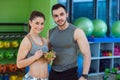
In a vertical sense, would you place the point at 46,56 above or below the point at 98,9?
below

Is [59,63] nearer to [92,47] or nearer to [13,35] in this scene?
[13,35]

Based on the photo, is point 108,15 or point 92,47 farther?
point 108,15

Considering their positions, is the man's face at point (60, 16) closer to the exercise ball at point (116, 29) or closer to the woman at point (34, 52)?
the woman at point (34, 52)

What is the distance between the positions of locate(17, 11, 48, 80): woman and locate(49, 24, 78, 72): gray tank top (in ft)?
0.35

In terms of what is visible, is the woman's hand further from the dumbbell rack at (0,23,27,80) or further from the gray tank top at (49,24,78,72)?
the dumbbell rack at (0,23,27,80)

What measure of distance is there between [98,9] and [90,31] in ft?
3.50

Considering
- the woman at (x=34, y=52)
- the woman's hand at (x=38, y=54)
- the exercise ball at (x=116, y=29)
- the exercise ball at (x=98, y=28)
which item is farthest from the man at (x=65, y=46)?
the exercise ball at (x=116, y=29)

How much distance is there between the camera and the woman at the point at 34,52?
6.31 feet

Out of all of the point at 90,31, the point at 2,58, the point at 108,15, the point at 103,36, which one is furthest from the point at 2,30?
the point at 108,15

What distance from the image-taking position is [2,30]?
416 cm

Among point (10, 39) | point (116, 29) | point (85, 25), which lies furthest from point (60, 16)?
point (116, 29)

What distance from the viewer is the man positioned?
6.72ft

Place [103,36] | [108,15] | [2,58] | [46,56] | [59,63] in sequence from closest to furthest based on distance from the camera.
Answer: [46,56]
[59,63]
[2,58]
[103,36]
[108,15]

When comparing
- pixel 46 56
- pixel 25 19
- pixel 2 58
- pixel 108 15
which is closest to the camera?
pixel 46 56
